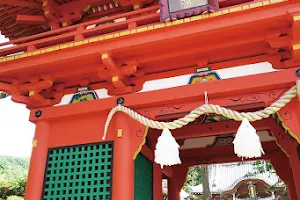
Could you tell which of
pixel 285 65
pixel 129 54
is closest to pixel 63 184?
pixel 129 54

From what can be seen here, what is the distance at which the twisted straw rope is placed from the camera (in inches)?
155

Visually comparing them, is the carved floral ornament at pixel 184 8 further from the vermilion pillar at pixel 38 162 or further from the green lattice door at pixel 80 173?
the vermilion pillar at pixel 38 162

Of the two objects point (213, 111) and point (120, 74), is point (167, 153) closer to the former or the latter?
point (213, 111)

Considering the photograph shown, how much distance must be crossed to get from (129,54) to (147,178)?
8.02ft

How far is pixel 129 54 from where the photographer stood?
15.1ft

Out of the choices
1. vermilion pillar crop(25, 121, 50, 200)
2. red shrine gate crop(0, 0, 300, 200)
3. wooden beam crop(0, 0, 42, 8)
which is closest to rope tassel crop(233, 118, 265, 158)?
red shrine gate crop(0, 0, 300, 200)

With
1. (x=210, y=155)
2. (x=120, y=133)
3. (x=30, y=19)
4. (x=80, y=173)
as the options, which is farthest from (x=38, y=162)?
(x=210, y=155)

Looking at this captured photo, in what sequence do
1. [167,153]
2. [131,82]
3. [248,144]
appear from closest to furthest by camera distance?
1. [248,144]
2. [167,153]
3. [131,82]

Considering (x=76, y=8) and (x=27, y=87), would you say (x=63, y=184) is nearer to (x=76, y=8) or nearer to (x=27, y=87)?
(x=27, y=87)

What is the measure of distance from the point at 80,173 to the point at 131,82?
1.71m

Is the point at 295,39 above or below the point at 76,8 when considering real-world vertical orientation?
below

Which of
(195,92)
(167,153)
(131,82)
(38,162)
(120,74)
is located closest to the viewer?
(167,153)

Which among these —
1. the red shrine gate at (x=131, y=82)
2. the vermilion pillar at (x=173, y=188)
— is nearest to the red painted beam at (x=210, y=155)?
the vermilion pillar at (x=173, y=188)

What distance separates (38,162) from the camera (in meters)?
4.87
